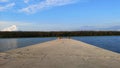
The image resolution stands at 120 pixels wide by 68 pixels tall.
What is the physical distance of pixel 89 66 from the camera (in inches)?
440

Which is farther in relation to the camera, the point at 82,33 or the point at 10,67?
the point at 82,33

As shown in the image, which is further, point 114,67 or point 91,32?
A: point 91,32

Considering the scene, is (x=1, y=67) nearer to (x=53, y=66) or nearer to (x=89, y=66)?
(x=53, y=66)

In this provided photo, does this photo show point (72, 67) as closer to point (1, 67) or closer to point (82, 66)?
point (82, 66)

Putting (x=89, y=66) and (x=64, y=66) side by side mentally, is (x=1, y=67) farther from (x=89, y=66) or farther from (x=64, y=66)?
(x=89, y=66)

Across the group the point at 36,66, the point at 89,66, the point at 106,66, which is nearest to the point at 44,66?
the point at 36,66

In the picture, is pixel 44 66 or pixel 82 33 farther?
pixel 82 33

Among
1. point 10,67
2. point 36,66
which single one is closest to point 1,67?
point 10,67

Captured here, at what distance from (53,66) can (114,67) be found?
2574 mm

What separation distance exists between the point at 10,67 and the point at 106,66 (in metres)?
4.08

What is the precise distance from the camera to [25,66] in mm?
11266

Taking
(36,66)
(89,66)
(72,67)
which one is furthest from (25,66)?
(89,66)

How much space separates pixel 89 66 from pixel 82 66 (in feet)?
0.97

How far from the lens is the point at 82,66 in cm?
1120
